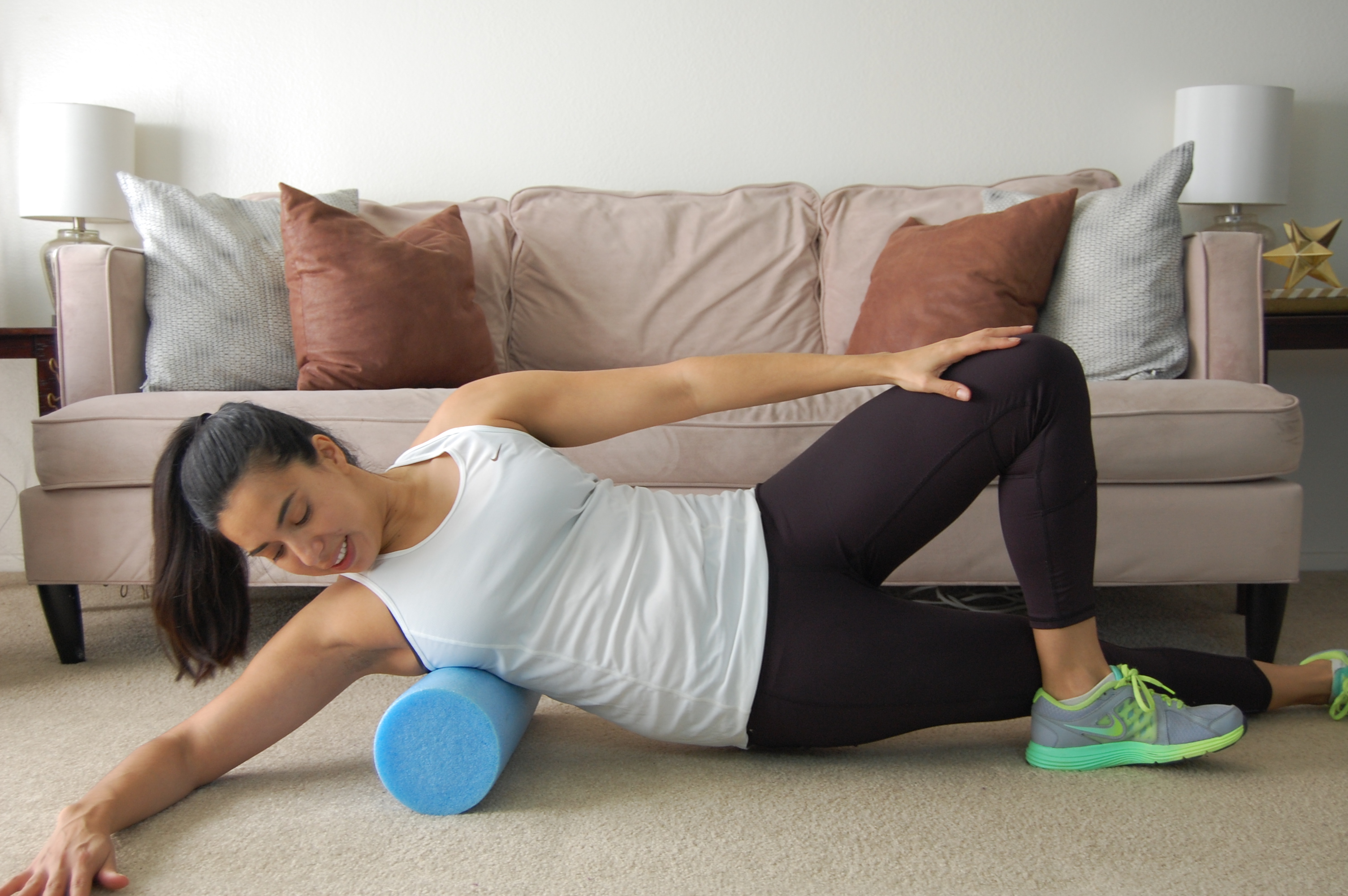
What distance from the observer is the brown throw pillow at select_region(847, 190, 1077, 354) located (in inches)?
84.9

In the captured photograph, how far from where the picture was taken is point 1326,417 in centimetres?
279

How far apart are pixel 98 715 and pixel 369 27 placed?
6.64ft

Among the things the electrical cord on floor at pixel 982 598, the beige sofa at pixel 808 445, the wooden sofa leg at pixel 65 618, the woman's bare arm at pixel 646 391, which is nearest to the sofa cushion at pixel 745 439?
the beige sofa at pixel 808 445

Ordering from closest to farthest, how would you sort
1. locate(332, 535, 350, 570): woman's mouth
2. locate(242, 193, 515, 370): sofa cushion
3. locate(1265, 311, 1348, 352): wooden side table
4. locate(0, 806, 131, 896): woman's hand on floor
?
locate(0, 806, 131, 896): woman's hand on floor
locate(332, 535, 350, 570): woman's mouth
locate(1265, 311, 1348, 352): wooden side table
locate(242, 193, 515, 370): sofa cushion

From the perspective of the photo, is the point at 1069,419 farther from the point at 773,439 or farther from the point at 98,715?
the point at 98,715

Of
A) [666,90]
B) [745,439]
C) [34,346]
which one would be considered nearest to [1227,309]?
[745,439]

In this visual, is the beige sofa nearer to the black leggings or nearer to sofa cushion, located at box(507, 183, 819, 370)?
the black leggings

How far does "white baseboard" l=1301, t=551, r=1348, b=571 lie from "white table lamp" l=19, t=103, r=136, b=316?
342 cm

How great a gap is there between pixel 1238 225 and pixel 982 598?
1299 mm

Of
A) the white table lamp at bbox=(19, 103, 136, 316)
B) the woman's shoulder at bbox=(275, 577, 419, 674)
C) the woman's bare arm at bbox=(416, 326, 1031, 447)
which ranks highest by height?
the white table lamp at bbox=(19, 103, 136, 316)

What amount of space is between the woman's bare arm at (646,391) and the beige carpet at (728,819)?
48 cm

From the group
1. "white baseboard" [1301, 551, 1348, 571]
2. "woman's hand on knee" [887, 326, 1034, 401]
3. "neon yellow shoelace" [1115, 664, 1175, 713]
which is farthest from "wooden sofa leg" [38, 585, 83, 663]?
"white baseboard" [1301, 551, 1348, 571]

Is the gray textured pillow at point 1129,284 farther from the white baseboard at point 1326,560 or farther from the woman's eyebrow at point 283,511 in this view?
the woman's eyebrow at point 283,511

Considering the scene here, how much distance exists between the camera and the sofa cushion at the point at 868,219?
2.50m
